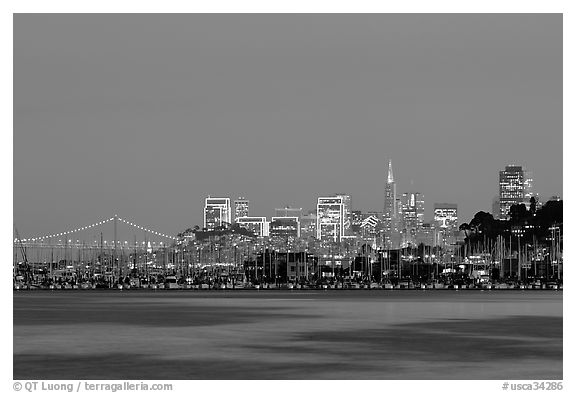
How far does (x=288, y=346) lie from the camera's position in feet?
121

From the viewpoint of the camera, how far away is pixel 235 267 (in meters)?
194

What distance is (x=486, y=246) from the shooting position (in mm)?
168750

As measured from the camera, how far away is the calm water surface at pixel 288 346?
96.2ft

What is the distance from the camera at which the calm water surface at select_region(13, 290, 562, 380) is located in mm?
29312

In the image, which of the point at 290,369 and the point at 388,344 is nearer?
the point at 290,369
